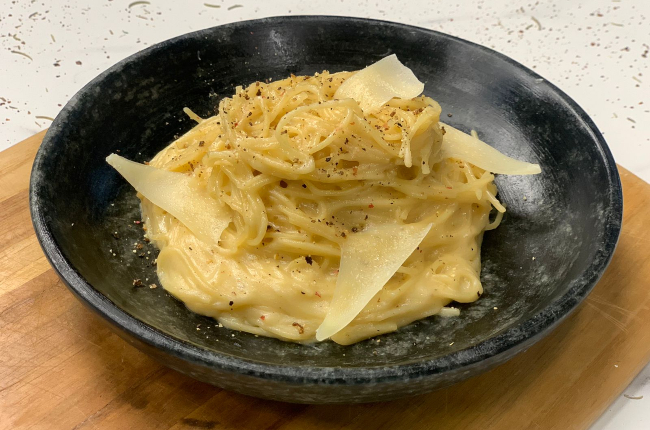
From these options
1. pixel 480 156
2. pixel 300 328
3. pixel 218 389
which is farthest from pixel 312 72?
pixel 218 389

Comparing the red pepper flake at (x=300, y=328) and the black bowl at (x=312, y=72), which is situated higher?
the black bowl at (x=312, y=72)

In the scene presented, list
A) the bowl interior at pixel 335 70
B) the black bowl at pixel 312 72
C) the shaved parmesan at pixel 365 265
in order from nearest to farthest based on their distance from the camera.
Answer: the black bowl at pixel 312 72 < the shaved parmesan at pixel 365 265 < the bowl interior at pixel 335 70

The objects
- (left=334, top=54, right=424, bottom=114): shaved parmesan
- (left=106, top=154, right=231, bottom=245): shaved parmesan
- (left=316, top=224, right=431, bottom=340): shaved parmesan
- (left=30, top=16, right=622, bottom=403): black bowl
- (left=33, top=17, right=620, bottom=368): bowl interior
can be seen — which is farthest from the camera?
(left=334, top=54, right=424, bottom=114): shaved parmesan

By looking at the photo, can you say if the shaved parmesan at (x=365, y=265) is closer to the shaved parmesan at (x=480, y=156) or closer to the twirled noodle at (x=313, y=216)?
the twirled noodle at (x=313, y=216)

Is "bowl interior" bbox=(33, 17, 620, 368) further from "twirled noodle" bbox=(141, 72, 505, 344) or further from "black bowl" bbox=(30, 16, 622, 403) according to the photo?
"twirled noodle" bbox=(141, 72, 505, 344)

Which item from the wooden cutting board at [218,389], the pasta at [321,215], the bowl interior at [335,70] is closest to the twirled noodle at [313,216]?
the pasta at [321,215]

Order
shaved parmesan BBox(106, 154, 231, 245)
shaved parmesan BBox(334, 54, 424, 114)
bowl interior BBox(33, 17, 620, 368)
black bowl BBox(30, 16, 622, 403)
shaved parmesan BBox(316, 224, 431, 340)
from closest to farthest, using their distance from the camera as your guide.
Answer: black bowl BBox(30, 16, 622, 403) → shaved parmesan BBox(316, 224, 431, 340) → bowl interior BBox(33, 17, 620, 368) → shaved parmesan BBox(106, 154, 231, 245) → shaved parmesan BBox(334, 54, 424, 114)

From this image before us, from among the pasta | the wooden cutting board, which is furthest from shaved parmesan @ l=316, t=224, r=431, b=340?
the wooden cutting board

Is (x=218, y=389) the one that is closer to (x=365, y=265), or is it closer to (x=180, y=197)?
(x=365, y=265)
